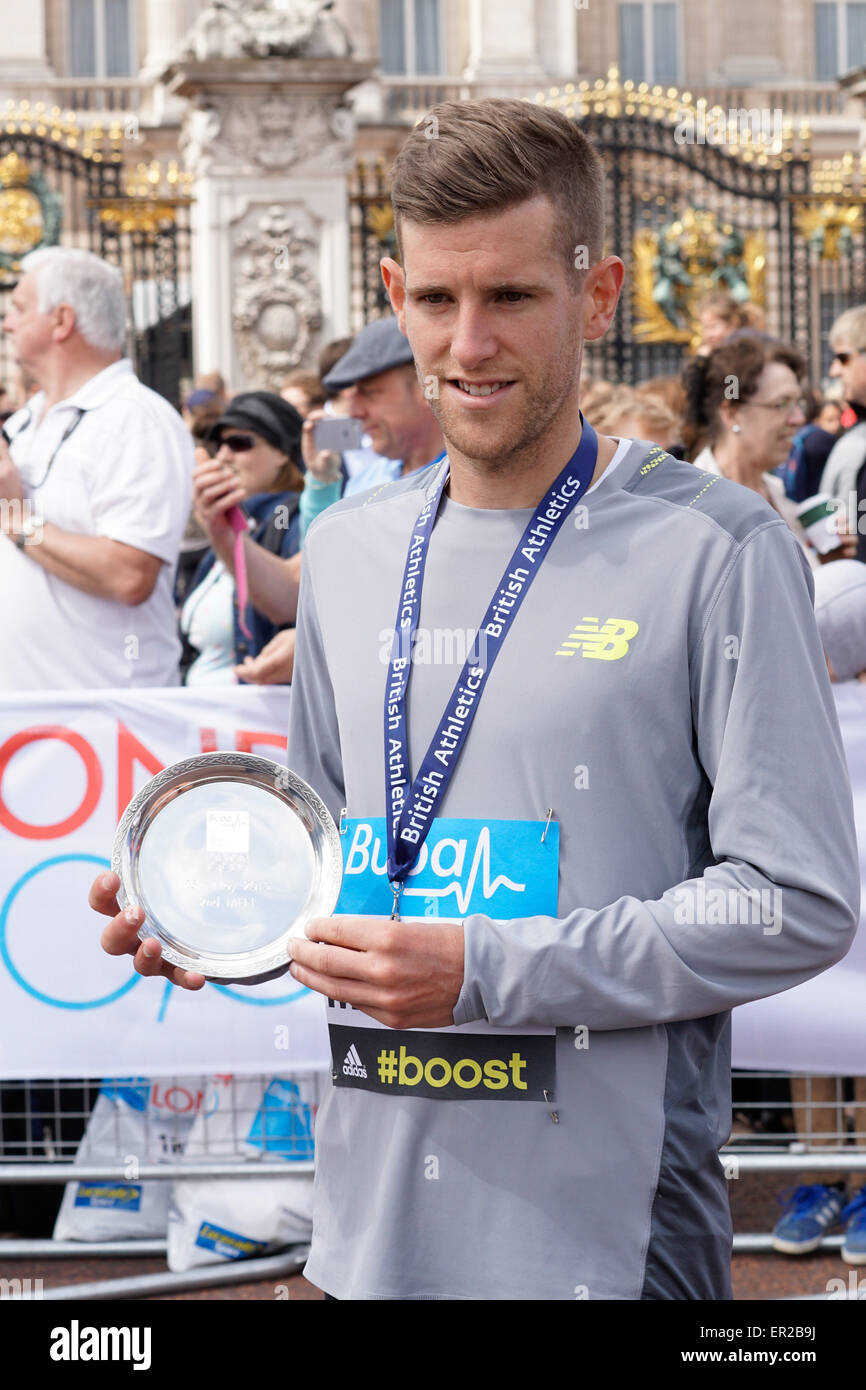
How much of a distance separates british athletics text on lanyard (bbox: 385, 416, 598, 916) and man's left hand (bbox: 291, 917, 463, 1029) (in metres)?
0.16

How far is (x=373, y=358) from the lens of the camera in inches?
186

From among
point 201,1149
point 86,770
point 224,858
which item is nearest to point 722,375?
point 86,770

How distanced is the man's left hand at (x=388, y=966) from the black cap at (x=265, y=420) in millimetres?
4353

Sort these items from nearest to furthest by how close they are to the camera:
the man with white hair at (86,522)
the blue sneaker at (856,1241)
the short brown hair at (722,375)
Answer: the man with white hair at (86,522)
the blue sneaker at (856,1241)
the short brown hair at (722,375)

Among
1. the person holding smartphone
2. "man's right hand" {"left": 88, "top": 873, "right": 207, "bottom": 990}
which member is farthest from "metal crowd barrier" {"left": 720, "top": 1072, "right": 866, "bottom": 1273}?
"man's right hand" {"left": 88, "top": 873, "right": 207, "bottom": 990}

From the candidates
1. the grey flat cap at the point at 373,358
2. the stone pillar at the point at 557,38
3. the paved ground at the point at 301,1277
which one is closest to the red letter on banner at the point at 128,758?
the grey flat cap at the point at 373,358

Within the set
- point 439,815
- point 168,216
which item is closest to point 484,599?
point 439,815

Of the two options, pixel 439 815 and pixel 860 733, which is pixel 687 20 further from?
pixel 439 815

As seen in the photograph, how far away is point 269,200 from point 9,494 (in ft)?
38.1

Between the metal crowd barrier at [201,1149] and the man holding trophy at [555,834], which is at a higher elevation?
the man holding trophy at [555,834]

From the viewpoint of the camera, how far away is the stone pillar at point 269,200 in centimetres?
1538

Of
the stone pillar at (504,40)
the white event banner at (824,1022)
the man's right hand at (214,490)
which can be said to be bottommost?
the white event banner at (824,1022)

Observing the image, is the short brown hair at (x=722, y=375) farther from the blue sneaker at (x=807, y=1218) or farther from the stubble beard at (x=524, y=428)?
the stubble beard at (x=524, y=428)
